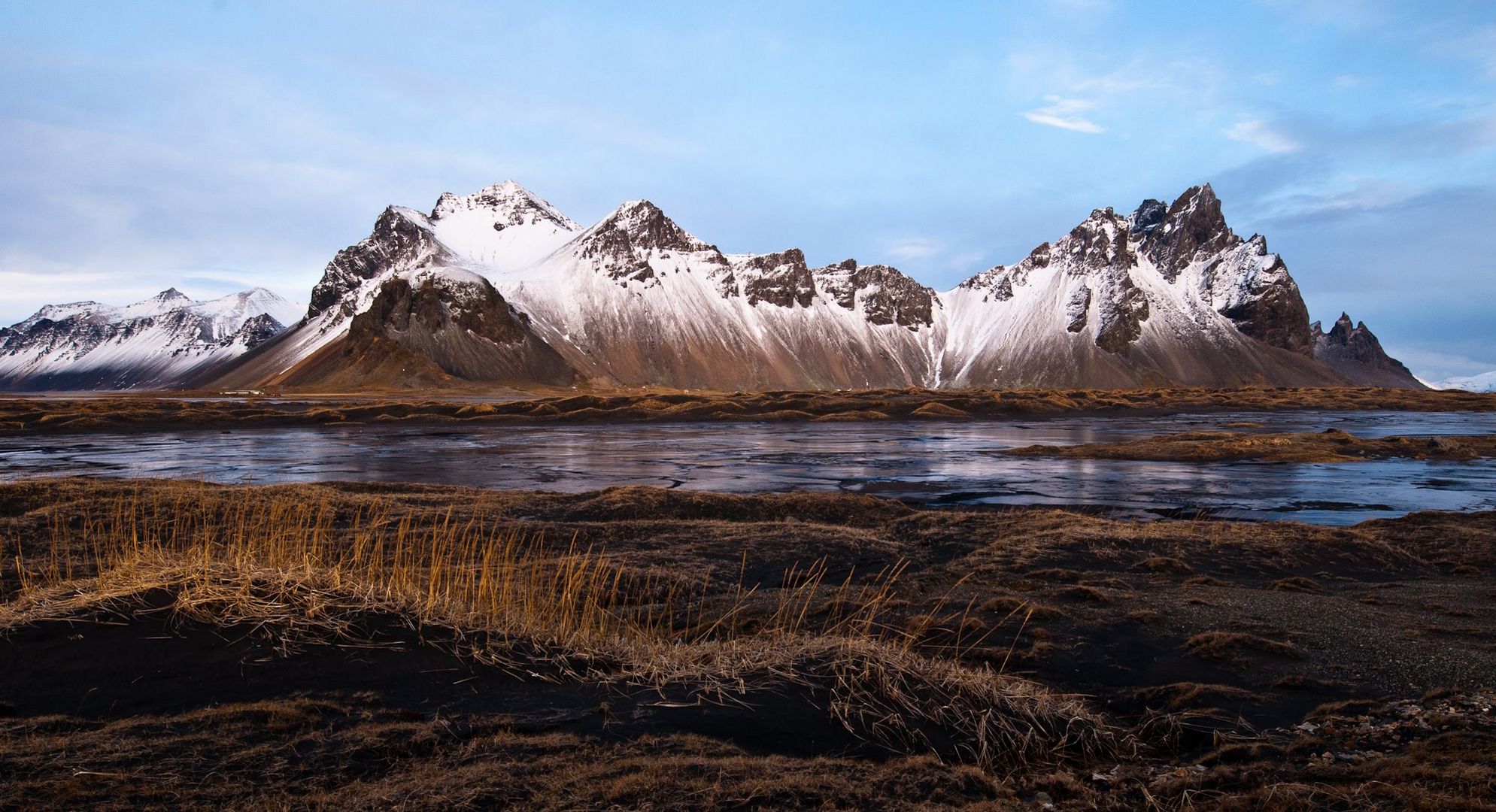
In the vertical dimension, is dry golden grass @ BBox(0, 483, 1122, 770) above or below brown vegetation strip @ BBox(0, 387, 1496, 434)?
below

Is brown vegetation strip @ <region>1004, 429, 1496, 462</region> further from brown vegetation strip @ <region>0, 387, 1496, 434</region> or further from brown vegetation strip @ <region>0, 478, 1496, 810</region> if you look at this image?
brown vegetation strip @ <region>0, 387, 1496, 434</region>

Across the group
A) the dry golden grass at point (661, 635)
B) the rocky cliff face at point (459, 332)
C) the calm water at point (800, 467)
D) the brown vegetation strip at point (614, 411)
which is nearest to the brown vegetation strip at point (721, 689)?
the dry golden grass at point (661, 635)

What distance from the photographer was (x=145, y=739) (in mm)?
4625

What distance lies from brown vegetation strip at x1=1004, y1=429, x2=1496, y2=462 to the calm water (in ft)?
5.44

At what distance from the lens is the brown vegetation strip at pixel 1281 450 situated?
97.8 ft

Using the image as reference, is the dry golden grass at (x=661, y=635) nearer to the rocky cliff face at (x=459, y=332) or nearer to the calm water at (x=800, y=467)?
the calm water at (x=800, y=467)

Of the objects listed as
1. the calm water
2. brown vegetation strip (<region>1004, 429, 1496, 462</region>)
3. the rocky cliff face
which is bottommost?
the calm water

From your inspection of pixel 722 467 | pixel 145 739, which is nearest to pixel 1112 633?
pixel 145 739

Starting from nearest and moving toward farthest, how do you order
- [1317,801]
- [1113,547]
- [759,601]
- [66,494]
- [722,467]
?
[1317,801] → [759,601] → [1113,547] → [66,494] → [722,467]

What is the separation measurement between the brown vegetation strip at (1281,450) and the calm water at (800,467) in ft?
5.44

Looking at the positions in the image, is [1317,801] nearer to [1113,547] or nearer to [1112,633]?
[1112,633]

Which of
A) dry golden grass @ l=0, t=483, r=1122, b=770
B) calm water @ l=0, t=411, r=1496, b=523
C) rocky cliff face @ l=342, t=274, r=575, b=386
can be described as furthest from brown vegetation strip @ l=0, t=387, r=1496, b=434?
rocky cliff face @ l=342, t=274, r=575, b=386

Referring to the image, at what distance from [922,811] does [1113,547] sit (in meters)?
9.67

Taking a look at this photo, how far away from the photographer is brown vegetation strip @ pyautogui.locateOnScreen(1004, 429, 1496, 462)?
29798mm
